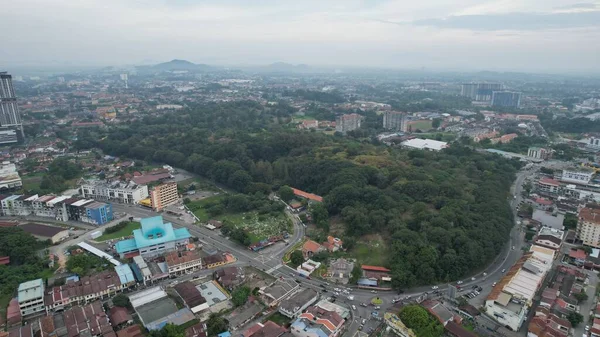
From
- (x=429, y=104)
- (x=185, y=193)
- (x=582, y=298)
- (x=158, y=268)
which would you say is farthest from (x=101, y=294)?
(x=429, y=104)

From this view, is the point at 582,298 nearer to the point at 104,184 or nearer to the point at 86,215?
the point at 86,215

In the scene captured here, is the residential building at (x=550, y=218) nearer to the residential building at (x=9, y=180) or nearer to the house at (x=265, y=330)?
the house at (x=265, y=330)

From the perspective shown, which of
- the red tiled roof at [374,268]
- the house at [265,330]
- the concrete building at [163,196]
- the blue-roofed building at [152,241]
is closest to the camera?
the house at [265,330]

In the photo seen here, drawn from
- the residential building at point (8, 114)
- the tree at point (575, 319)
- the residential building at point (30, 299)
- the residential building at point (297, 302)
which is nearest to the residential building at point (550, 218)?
the tree at point (575, 319)

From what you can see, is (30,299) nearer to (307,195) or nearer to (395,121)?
(307,195)

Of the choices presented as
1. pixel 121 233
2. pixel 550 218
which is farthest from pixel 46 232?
pixel 550 218

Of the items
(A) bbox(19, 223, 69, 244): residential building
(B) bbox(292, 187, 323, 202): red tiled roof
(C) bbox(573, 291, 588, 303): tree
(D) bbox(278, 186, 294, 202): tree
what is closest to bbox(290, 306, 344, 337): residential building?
(C) bbox(573, 291, 588, 303): tree
